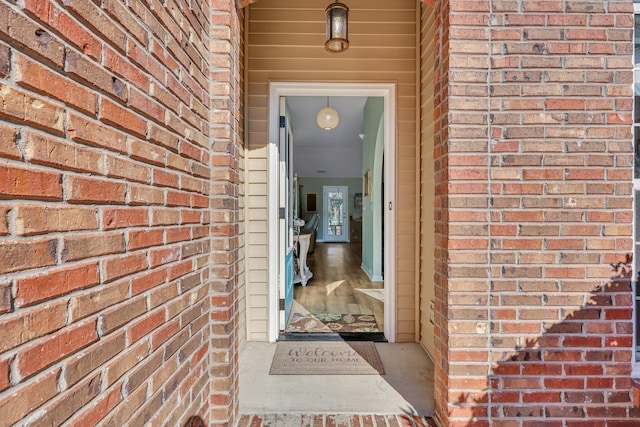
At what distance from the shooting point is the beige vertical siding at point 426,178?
2.54 meters

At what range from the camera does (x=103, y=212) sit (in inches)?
35.1

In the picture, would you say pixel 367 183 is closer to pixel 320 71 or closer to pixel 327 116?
pixel 327 116

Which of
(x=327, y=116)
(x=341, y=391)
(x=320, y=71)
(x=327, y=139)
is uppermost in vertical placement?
(x=327, y=139)

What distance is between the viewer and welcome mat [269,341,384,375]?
2.31m

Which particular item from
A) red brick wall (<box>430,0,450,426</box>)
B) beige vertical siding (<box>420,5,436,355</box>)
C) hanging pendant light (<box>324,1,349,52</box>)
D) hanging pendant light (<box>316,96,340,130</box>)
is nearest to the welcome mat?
beige vertical siding (<box>420,5,436,355</box>)

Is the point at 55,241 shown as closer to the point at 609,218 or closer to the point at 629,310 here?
the point at 609,218

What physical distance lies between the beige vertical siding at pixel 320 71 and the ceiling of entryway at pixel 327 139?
235cm

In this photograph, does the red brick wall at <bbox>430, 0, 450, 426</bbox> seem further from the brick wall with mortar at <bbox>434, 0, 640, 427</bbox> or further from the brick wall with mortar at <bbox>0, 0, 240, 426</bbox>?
the brick wall with mortar at <bbox>0, 0, 240, 426</bbox>

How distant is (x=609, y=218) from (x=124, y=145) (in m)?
2.00

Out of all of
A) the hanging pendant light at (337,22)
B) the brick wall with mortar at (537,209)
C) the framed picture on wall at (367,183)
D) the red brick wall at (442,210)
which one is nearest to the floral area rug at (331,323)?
the red brick wall at (442,210)

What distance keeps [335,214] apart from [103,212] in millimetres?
11001

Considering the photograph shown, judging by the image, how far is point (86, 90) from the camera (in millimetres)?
830

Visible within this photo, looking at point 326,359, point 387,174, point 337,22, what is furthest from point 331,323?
point 337,22

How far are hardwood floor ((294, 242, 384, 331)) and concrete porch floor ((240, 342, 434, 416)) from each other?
0.85 m
